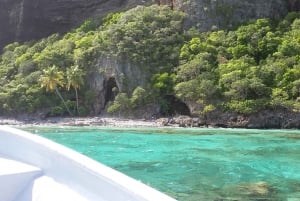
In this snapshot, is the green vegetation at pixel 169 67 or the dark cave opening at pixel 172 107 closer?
the green vegetation at pixel 169 67

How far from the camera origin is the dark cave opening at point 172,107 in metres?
34.2

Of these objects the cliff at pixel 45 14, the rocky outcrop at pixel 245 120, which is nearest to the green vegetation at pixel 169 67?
the rocky outcrop at pixel 245 120

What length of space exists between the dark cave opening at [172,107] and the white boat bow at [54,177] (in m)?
30.3

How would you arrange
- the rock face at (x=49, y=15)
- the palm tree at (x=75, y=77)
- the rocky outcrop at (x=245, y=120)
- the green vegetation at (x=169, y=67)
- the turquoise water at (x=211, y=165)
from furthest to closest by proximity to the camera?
the rock face at (x=49, y=15) → the palm tree at (x=75, y=77) → the green vegetation at (x=169, y=67) → the rocky outcrop at (x=245, y=120) → the turquoise water at (x=211, y=165)

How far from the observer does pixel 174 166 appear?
11492mm

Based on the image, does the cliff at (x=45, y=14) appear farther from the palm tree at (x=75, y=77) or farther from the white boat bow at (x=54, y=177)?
the white boat bow at (x=54, y=177)

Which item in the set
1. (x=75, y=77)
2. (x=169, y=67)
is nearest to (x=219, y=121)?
(x=169, y=67)

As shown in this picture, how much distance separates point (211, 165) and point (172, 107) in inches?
925

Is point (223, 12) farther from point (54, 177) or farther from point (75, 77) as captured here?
point (54, 177)

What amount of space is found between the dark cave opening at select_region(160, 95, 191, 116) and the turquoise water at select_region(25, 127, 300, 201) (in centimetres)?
1502

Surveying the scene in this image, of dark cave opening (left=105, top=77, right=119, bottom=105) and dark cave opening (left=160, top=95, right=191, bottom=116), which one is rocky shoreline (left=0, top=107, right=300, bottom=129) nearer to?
dark cave opening (left=160, top=95, right=191, bottom=116)

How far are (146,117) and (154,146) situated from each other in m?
16.9

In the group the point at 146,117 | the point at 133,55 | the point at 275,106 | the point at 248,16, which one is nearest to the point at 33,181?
the point at 275,106

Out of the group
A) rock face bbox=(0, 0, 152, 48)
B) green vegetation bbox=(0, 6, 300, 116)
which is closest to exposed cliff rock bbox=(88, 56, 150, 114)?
green vegetation bbox=(0, 6, 300, 116)
